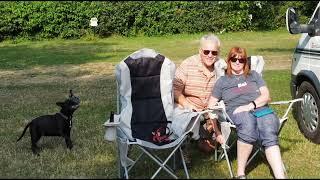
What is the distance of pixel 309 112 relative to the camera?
6.75 m

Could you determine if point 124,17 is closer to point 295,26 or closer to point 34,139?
point 295,26

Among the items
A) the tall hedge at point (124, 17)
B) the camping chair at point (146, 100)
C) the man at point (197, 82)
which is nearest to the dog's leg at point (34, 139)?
the camping chair at point (146, 100)

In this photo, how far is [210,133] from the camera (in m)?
5.77

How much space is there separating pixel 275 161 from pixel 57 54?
14.9m

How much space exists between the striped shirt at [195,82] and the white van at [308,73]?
1408 mm

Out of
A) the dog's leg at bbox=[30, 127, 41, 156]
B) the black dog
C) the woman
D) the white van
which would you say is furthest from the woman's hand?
the dog's leg at bbox=[30, 127, 41, 156]

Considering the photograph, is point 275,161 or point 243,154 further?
point 243,154

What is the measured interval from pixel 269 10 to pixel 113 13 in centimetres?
766

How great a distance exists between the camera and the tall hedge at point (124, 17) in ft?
81.3

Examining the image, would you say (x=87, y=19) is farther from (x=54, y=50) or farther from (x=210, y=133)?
(x=210, y=133)

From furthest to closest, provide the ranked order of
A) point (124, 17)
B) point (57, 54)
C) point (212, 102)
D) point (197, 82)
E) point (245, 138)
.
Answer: point (124, 17)
point (57, 54)
point (197, 82)
point (212, 102)
point (245, 138)

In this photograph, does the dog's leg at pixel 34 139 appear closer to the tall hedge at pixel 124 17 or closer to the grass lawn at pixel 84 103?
the grass lawn at pixel 84 103

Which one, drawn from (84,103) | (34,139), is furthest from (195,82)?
(84,103)

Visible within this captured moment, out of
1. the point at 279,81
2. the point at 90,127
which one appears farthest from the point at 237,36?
the point at 90,127
